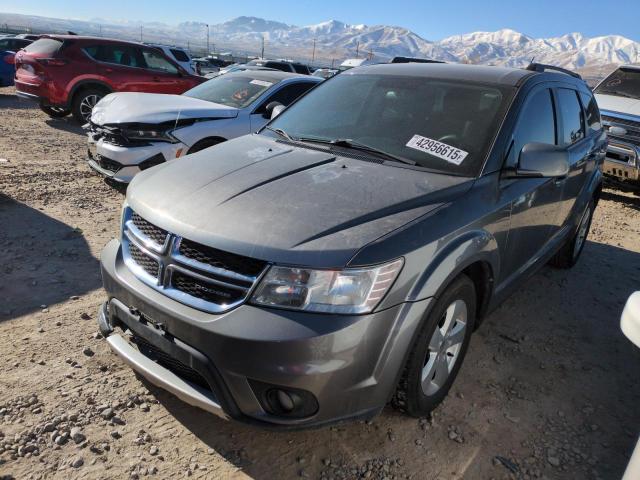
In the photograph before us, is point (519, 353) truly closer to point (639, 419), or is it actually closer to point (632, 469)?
point (639, 419)

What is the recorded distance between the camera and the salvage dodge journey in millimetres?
1884

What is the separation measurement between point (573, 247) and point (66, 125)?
30.3ft

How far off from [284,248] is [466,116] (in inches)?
62.2

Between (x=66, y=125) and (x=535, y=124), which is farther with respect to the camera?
(x=66, y=125)

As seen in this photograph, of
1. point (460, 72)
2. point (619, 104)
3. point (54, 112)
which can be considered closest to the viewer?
point (460, 72)

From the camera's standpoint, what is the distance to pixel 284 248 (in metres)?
1.90

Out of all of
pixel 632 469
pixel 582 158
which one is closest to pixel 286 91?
pixel 582 158

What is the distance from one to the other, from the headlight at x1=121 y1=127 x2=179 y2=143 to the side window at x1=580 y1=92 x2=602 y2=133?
3.96m

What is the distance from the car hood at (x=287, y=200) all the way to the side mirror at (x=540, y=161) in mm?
394

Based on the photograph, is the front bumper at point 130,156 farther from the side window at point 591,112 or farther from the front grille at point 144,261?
the side window at point 591,112

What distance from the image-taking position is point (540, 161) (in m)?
2.62

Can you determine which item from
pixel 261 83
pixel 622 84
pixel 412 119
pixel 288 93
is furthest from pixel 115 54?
pixel 622 84

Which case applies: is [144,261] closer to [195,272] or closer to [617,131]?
[195,272]

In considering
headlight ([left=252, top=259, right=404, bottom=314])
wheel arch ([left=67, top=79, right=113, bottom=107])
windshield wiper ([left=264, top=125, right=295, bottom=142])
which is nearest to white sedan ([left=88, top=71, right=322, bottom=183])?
windshield wiper ([left=264, top=125, right=295, bottom=142])
